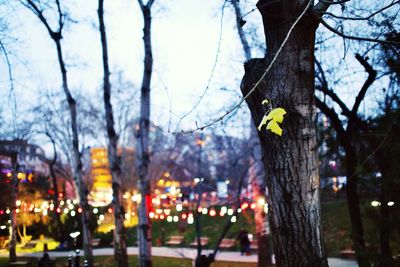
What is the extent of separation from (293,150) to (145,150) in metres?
7.61

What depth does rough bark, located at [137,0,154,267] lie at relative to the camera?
33.2ft

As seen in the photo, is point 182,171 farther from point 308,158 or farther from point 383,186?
point 308,158

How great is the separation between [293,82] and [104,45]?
10.4 metres

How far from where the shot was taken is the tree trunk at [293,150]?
10.0 feet

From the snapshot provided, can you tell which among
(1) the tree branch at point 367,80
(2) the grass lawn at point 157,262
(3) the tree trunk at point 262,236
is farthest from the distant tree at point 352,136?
(2) the grass lawn at point 157,262

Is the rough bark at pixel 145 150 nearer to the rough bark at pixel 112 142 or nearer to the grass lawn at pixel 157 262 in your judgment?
the rough bark at pixel 112 142

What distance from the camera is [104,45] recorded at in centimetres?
1252

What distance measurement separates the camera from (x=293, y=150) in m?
3.08

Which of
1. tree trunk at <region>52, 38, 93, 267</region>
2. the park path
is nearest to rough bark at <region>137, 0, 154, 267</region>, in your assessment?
tree trunk at <region>52, 38, 93, 267</region>

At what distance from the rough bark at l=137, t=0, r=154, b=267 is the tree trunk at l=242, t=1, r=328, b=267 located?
7259 mm

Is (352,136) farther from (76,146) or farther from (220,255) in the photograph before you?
(220,255)

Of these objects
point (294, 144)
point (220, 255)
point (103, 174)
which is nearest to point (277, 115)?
point (294, 144)

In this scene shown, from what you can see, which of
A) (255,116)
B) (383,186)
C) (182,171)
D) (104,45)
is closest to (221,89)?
(104,45)

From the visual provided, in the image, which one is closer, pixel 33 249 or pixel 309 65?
pixel 309 65
